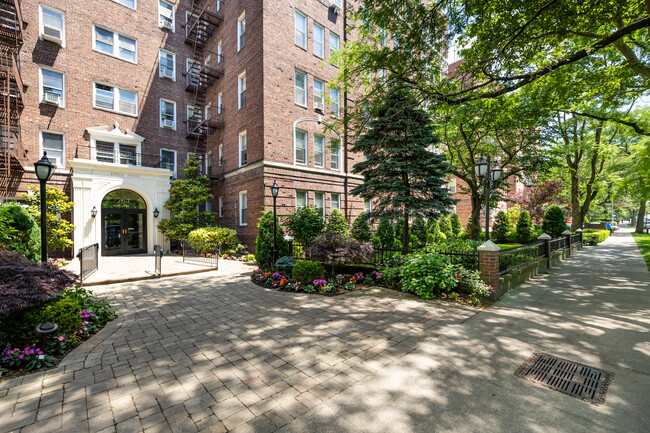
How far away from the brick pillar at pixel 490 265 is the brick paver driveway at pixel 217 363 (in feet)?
5.26

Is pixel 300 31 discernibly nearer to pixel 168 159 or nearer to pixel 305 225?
pixel 168 159

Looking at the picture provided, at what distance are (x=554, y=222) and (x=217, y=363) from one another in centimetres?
2129

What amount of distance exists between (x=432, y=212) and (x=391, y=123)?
3.21m

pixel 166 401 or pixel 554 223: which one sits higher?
pixel 554 223

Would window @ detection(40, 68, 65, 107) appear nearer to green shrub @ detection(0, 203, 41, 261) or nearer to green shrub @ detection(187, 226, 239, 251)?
green shrub @ detection(0, 203, 41, 261)

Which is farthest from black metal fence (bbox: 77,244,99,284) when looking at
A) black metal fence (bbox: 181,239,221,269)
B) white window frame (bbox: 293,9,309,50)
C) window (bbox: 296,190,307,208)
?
white window frame (bbox: 293,9,309,50)

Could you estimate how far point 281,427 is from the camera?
8.19 ft

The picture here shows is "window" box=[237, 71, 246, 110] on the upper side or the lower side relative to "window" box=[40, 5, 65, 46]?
lower

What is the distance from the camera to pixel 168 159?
18078 millimetres

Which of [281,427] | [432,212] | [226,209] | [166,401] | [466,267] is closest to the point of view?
[281,427]

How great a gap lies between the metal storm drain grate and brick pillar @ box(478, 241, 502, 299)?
304 cm

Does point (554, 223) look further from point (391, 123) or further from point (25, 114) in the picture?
point (25, 114)

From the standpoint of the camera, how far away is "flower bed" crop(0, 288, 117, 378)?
139 inches

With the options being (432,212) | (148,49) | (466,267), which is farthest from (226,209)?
(466,267)
